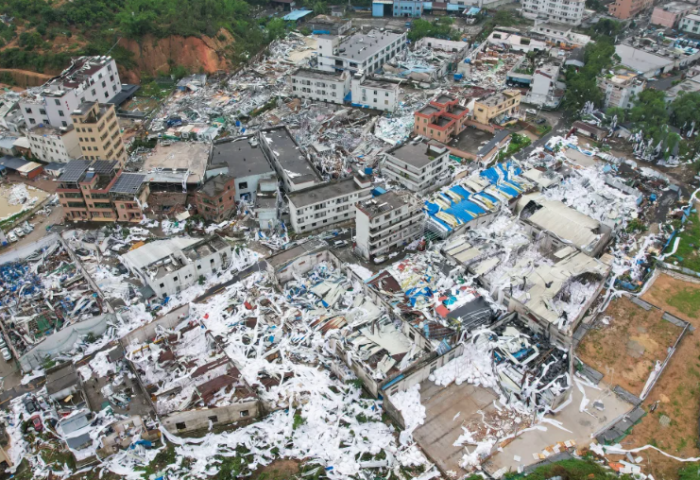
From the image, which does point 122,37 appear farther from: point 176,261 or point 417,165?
point 417,165

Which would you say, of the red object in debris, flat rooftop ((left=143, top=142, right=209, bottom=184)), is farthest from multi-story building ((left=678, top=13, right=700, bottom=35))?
the red object in debris

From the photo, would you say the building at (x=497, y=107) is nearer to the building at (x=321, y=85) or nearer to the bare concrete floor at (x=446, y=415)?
the building at (x=321, y=85)

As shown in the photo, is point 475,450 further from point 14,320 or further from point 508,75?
point 508,75

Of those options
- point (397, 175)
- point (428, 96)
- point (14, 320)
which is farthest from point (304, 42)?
point (14, 320)

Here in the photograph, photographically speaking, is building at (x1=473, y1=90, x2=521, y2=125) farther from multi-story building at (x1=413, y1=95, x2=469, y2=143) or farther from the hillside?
the hillside

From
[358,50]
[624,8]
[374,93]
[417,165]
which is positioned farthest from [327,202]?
[624,8]

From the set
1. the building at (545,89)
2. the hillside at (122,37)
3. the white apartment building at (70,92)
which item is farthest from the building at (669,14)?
the white apartment building at (70,92)

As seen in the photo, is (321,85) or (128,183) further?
(321,85)

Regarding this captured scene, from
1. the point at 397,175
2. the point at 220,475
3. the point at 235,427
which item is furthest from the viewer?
A: the point at 397,175
